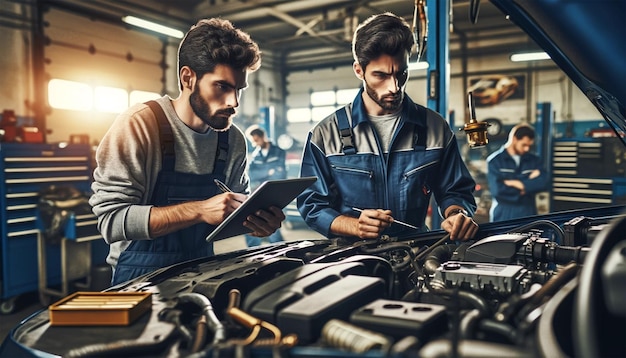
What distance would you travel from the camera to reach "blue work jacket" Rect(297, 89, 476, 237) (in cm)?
176

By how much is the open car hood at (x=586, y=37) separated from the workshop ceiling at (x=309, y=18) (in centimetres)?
589

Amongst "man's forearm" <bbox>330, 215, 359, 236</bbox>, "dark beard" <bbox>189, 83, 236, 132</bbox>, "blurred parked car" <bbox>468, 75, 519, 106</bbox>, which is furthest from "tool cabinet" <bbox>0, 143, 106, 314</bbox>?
"blurred parked car" <bbox>468, 75, 519, 106</bbox>

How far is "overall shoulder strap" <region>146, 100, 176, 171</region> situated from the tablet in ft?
1.21

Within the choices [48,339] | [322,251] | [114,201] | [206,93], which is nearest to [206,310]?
[48,339]

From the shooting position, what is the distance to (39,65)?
5.80 metres

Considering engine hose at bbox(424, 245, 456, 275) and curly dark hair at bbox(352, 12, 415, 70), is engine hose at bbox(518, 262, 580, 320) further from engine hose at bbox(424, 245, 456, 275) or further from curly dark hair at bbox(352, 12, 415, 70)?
curly dark hair at bbox(352, 12, 415, 70)

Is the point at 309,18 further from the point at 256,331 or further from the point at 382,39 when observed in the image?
the point at 256,331

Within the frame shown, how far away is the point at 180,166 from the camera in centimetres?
155

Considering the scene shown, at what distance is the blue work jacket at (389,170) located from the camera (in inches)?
69.3

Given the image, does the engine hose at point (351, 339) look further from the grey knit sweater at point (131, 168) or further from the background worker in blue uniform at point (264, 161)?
the background worker in blue uniform at point (264, 161)

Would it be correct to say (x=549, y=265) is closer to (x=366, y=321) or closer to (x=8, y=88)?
(x=366, y=321)

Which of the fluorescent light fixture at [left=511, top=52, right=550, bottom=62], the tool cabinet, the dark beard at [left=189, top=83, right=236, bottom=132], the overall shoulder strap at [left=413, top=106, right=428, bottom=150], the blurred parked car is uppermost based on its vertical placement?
the fluorescent light fixture at [left=511, top=52, right=550, bottom=62]

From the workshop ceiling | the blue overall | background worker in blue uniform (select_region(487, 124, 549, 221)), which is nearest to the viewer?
the blue overall

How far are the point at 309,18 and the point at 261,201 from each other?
7742 millimetres
